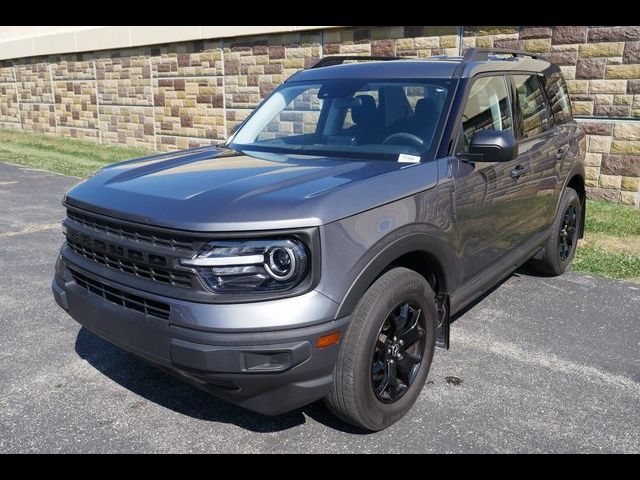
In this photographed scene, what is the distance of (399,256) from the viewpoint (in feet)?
9.94

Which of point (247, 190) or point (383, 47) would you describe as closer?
point (247, 190)

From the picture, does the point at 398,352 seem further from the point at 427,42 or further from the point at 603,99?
the point at 427,42

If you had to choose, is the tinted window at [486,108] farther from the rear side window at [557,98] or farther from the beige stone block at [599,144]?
the beige stone block at [599,144]

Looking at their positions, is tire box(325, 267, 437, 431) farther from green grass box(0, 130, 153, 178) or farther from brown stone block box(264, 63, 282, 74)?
green grass box(0, 130, 153, 178)

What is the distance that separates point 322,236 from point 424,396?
4.69 ft

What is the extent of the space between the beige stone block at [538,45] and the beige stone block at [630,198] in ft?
7.70

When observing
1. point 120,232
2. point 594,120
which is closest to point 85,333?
point 120,232

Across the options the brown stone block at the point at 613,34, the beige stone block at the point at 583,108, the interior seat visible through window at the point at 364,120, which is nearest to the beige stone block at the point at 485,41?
the brown stone block at the point at 613,34

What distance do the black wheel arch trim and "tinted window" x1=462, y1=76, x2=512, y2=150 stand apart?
2.54 feet

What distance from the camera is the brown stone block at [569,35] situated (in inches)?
320

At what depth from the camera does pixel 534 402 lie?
341 cm

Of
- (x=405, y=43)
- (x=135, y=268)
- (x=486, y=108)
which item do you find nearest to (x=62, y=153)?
(x=405, y=43)

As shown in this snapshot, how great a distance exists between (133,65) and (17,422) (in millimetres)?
13375

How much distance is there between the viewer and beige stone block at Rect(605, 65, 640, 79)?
7839 millimetres
